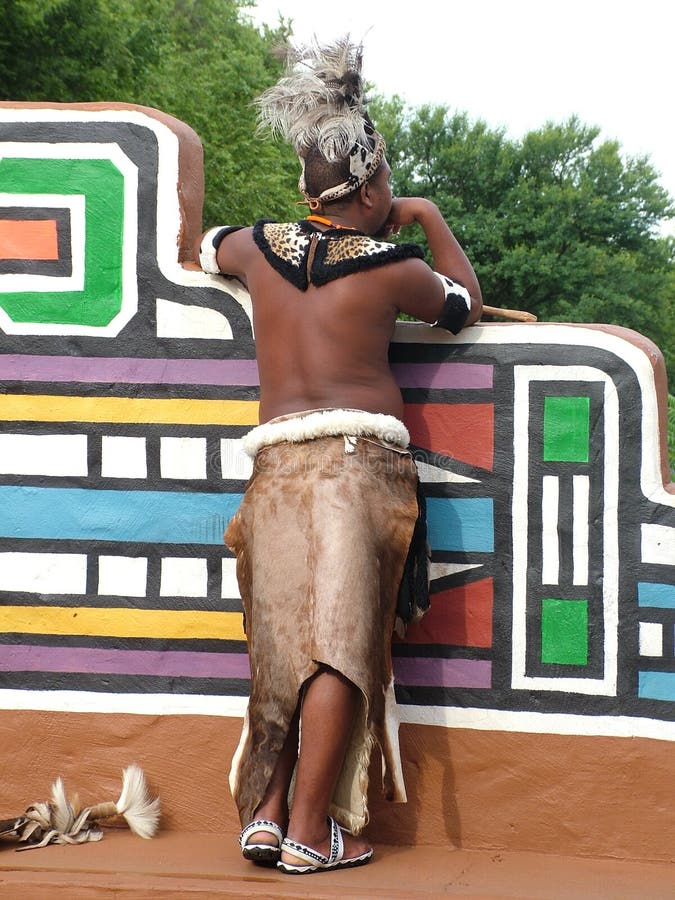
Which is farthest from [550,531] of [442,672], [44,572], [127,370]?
[44,572]

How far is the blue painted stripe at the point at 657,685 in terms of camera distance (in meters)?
2.73

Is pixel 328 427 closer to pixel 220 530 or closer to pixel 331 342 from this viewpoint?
pixel 331 342

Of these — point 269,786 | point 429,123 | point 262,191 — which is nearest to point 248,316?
point 269,786

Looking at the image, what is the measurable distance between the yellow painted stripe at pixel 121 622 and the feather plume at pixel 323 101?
49.3 inches

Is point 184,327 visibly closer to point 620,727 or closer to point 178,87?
point 620,727

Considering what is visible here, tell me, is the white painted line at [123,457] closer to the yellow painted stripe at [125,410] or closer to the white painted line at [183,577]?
the yellow painted stripe at [125,410]

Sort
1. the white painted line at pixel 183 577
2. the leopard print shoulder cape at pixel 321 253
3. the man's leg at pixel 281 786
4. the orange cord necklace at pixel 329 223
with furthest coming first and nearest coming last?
the white painted line at pixel 183 577, the orange cord necklace at pixel 329 223, the leopard print shoulder cape at pixel 321 253, the man's leg at pixel 281 786

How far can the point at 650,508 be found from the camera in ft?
9.02

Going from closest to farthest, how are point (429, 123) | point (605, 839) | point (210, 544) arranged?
1. point (605, 839)
2. point (210, 544)
3. point (429, 123)

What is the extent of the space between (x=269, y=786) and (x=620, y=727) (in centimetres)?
91

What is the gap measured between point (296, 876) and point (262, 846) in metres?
0.10

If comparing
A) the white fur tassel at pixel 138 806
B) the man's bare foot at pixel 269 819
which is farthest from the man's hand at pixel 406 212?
the white fur tassel at pixel 138 806

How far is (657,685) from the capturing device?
274cm

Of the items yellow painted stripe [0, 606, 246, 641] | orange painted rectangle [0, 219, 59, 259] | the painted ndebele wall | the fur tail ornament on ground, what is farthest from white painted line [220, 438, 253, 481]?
the fur tail ornament on ground
